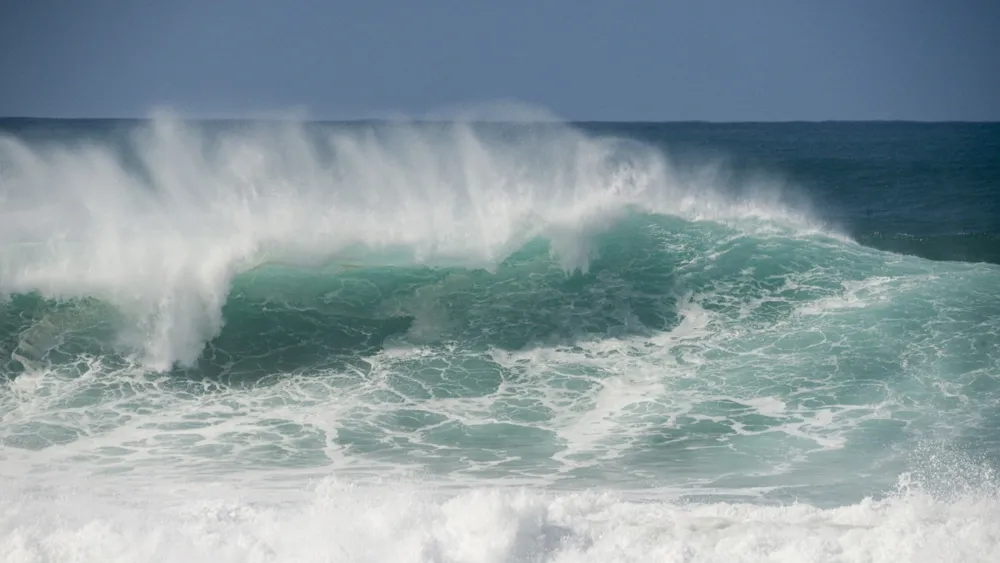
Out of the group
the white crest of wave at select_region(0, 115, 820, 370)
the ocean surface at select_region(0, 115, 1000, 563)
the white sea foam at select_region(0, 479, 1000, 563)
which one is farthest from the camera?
the white crest of wave at select_region(0, 115, 820, 370)

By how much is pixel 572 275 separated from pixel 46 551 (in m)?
9.17

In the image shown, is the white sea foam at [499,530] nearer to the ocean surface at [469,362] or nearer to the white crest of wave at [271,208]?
the ocean surface at [469,362]

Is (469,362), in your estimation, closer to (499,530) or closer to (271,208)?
(271,208)

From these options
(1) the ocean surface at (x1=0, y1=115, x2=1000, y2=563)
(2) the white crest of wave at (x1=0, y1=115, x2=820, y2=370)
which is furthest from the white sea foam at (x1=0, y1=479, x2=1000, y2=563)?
(2) the white crest of wave at (x1=0, y1=115, x2=820, y2=370)

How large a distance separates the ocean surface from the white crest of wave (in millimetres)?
59

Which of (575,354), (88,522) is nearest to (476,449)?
(575,354)

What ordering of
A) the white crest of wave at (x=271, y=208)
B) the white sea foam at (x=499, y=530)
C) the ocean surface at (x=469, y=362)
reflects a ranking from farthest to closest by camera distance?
the white crest of wave at (x=271, y=208) < the ocean surface at (x=469, y=362) < the white sea foam at (x=499, y=530)

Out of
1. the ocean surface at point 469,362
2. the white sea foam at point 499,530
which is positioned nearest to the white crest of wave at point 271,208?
the ocean surface at point 469,362

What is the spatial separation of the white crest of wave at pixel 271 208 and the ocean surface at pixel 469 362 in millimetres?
59

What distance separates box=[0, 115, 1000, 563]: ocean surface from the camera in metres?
8.10

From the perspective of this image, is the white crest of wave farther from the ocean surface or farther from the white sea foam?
the white sea foam

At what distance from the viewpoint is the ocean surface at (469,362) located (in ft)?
26.6

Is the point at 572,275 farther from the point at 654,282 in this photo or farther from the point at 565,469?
the point at 565,469

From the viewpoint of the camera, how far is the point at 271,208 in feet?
52.5
